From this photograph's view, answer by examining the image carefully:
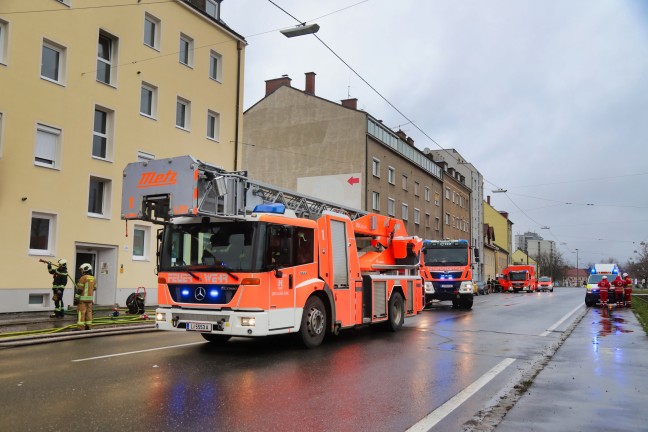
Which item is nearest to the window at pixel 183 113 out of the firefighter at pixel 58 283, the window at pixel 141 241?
the window at pixel 141 241

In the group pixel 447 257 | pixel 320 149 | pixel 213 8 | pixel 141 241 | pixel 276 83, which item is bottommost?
pixel 447 257

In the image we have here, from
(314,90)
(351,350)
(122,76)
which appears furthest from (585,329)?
(314,90)

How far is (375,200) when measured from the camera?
3906cm

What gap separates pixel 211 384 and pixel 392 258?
26.0 feet

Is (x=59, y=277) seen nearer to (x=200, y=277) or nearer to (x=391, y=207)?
(x=200, y=277)

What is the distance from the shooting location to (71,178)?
18859mm

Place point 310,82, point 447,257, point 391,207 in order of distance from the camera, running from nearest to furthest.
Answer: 1. point 447,257
2. point 310,82
3. point 391,207

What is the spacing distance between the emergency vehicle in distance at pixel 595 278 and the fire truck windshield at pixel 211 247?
22.3 meters

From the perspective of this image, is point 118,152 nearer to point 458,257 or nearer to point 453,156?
point 458,257

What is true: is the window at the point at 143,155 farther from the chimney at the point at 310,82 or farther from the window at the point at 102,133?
the chimney at the point at 310,82

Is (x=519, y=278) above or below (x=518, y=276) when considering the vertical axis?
below

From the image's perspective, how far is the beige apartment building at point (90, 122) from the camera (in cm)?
1719

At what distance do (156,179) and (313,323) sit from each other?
380 cm

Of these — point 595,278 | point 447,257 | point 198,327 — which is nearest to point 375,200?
point 595,278
